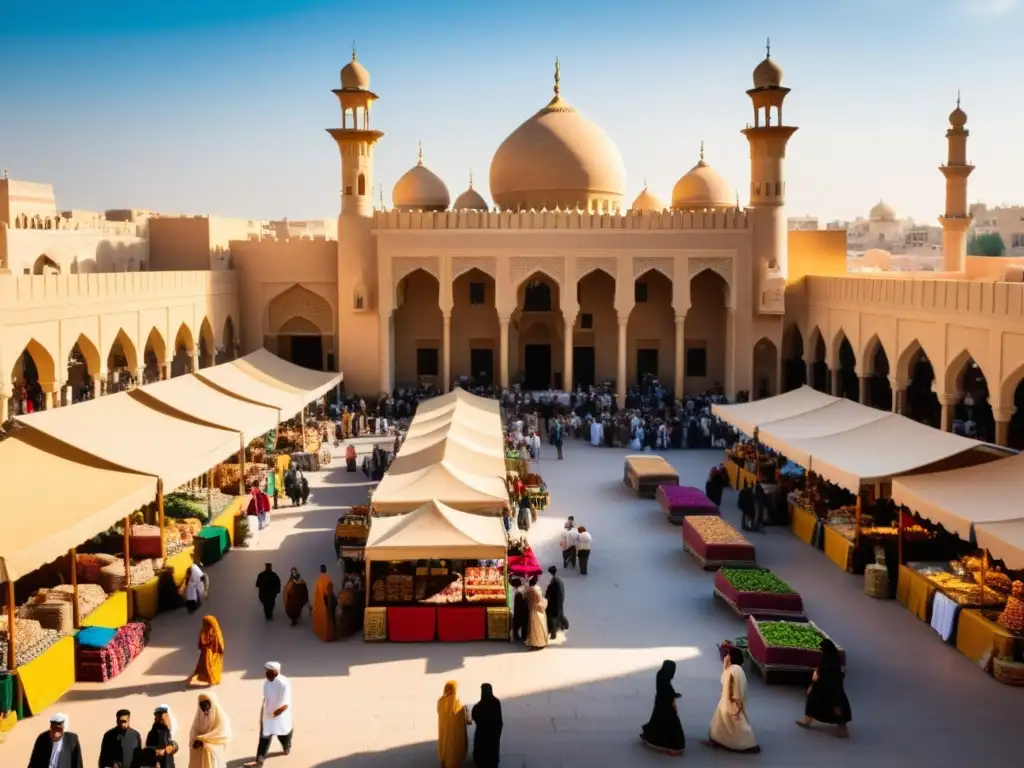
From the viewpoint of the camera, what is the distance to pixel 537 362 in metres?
30.5

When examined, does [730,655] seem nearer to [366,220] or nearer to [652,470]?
[652,470]

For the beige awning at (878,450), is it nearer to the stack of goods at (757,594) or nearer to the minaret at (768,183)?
the stack of goods at (757,594)

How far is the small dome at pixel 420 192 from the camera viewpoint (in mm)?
31828

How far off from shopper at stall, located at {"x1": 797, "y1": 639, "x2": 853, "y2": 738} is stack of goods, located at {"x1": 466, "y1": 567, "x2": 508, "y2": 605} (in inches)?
142

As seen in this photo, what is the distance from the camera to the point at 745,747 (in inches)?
331

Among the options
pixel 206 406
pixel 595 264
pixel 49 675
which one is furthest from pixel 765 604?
pixel 595 264

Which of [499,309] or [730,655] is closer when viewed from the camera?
[730,655]

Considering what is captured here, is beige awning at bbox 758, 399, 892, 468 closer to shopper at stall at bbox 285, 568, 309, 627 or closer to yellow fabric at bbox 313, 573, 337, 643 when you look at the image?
yellow fabric at bbox 313, 573, 337, 643

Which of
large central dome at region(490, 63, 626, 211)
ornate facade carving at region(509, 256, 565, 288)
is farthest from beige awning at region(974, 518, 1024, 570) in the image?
large central dome at region(490, 63, 626, 211)

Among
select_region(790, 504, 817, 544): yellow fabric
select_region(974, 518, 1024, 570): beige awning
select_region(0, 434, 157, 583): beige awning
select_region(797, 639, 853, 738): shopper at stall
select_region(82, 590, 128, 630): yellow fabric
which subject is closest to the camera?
select_region(797, 639, 853, 738): shopper at stall

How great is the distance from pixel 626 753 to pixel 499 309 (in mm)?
19292

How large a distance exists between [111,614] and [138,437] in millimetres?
3544

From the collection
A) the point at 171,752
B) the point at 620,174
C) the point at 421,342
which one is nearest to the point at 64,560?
the point at 171,752

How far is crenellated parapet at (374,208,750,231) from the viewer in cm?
2708
